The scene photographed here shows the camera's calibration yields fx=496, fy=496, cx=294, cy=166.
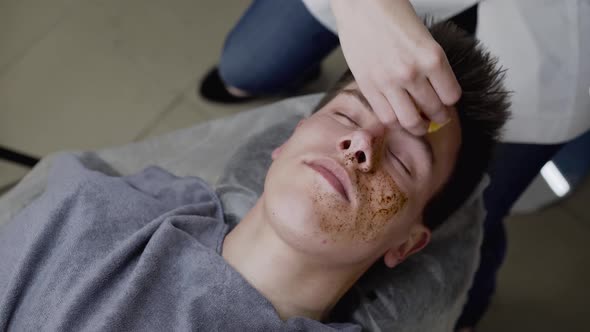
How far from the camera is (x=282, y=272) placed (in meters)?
0.86

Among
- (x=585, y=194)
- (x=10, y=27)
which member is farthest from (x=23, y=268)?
(x=585, y=194)

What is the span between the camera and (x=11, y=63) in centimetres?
173

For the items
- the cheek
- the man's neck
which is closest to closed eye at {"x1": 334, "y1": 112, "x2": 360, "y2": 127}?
the cheek

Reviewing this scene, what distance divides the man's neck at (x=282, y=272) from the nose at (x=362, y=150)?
186 millimetres

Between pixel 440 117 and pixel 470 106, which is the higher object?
pixel 440 117

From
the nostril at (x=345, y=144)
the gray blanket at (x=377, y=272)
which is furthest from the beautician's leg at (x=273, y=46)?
the nostril at (x=345, y=144)

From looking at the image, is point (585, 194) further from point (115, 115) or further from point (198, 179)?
point (115, 115)

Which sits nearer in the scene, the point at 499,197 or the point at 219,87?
the point at 499,197

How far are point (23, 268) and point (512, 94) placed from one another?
93 centimetres

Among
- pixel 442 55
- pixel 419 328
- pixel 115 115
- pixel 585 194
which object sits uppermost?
pixel 442 55

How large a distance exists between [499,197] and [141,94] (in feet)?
3.90

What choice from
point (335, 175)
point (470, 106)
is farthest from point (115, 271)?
point (470, 106)

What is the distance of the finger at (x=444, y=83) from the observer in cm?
66

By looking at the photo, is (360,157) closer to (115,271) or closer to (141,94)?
(115,271)
